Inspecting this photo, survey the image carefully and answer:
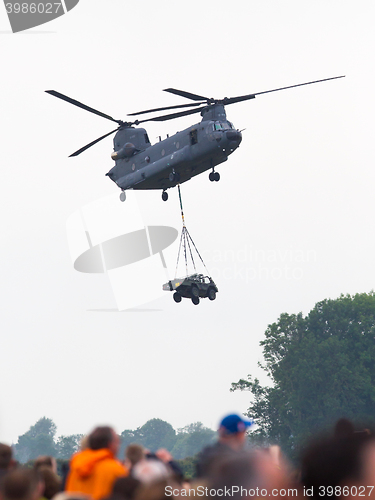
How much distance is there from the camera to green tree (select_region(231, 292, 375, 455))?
289 feet

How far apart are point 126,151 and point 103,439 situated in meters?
36.9

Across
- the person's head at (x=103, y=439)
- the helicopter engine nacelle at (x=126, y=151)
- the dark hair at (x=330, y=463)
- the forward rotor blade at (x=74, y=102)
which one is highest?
the forward rotor blade at (x=74, y=102)

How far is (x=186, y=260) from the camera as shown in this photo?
1769 inches

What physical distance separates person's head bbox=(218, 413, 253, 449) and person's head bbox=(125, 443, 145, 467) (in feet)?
3.69

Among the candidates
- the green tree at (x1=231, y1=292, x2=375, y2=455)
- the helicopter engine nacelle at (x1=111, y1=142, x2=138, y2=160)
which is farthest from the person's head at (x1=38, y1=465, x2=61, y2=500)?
the green tree at (x1=231, y1=292, x2=375, y2=455)

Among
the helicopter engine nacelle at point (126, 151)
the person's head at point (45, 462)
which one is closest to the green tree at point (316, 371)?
the helicopter engine nacelle at point (126, 151)

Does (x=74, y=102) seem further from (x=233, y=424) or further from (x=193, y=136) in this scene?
(x=233, y=424)

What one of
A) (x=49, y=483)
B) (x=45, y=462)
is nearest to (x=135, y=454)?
(x=49, y=483)

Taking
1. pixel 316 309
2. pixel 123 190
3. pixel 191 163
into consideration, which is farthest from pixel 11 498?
pixel 316 309

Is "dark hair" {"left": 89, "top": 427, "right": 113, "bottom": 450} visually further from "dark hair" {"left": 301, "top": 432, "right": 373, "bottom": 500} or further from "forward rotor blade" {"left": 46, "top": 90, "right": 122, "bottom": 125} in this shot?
"forward rotor blade" {"left": 46, "top": 90, "right": 122, "bottom": 125}

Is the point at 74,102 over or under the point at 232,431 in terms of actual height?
over

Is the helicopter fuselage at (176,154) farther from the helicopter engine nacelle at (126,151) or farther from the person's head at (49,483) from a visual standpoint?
the person's head at (49,483)

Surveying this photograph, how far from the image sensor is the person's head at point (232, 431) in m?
9.18

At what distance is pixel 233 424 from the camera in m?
9.25
